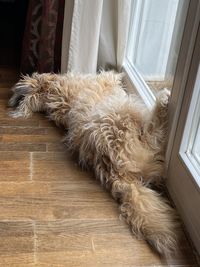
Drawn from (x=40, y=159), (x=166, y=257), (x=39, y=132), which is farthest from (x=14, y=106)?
(x=166, y=257)

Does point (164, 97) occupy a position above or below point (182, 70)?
below

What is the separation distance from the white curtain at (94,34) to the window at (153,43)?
61 millimetres

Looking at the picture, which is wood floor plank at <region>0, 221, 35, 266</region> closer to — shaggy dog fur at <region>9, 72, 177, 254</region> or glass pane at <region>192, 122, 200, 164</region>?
shaggy dog fur at <region>9, 72, 177, 254</region>

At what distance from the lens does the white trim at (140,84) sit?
1.73 m

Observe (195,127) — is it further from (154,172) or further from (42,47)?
(42,47)

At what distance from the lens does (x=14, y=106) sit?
6.32ft

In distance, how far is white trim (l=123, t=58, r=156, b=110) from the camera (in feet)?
5.66

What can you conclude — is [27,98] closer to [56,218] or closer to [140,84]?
[140,84]

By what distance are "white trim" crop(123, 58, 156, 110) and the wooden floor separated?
0.42 meters

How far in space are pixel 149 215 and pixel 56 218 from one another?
29 cm

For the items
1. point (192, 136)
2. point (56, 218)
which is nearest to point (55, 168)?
point (56, 218)

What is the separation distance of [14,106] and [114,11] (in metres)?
0.68

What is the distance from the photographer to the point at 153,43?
5.95 feet

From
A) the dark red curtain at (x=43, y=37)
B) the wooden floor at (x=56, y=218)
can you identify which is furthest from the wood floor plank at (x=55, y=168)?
the dark red curtain at (x=43, y=37)
